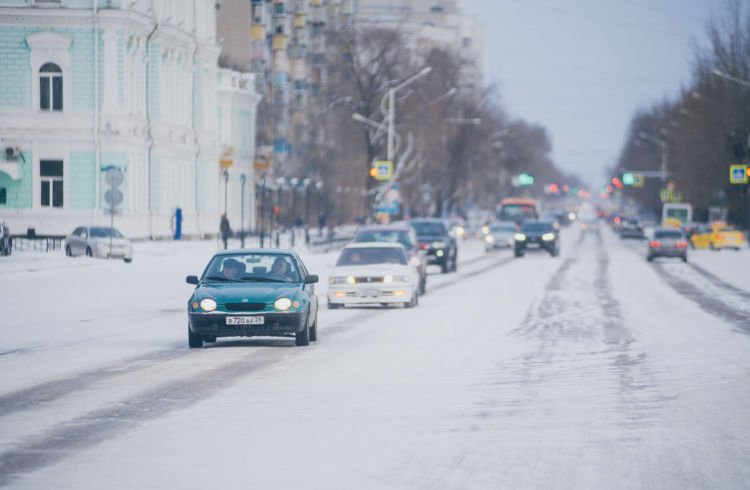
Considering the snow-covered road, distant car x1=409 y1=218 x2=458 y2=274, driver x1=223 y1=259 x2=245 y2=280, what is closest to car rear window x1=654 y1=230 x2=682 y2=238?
distant car x1=409 y1=218 x2=458 y2=274

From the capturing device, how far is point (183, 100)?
71.1 metres

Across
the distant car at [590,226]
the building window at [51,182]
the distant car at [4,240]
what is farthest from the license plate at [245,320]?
the distant car at [590,226]

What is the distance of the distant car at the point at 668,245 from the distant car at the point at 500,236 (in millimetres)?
15172

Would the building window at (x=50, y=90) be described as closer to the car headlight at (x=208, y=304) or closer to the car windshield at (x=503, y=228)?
the car windshield at (x=503, y=228)

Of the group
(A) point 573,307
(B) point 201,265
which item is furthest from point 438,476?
(B) point 201,265

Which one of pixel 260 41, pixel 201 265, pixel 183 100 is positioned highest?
pixel 260 41

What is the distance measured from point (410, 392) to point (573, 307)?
620 inches

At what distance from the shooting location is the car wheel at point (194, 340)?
19.7 m

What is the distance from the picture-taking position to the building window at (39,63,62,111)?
198 ft

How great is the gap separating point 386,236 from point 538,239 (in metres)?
29.1

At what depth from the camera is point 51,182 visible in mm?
60469

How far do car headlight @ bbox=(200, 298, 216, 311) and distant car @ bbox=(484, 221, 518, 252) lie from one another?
56.8 m

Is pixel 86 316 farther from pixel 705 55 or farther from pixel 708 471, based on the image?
pixel 705 55

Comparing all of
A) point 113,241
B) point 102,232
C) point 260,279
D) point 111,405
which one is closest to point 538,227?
point 102,232
